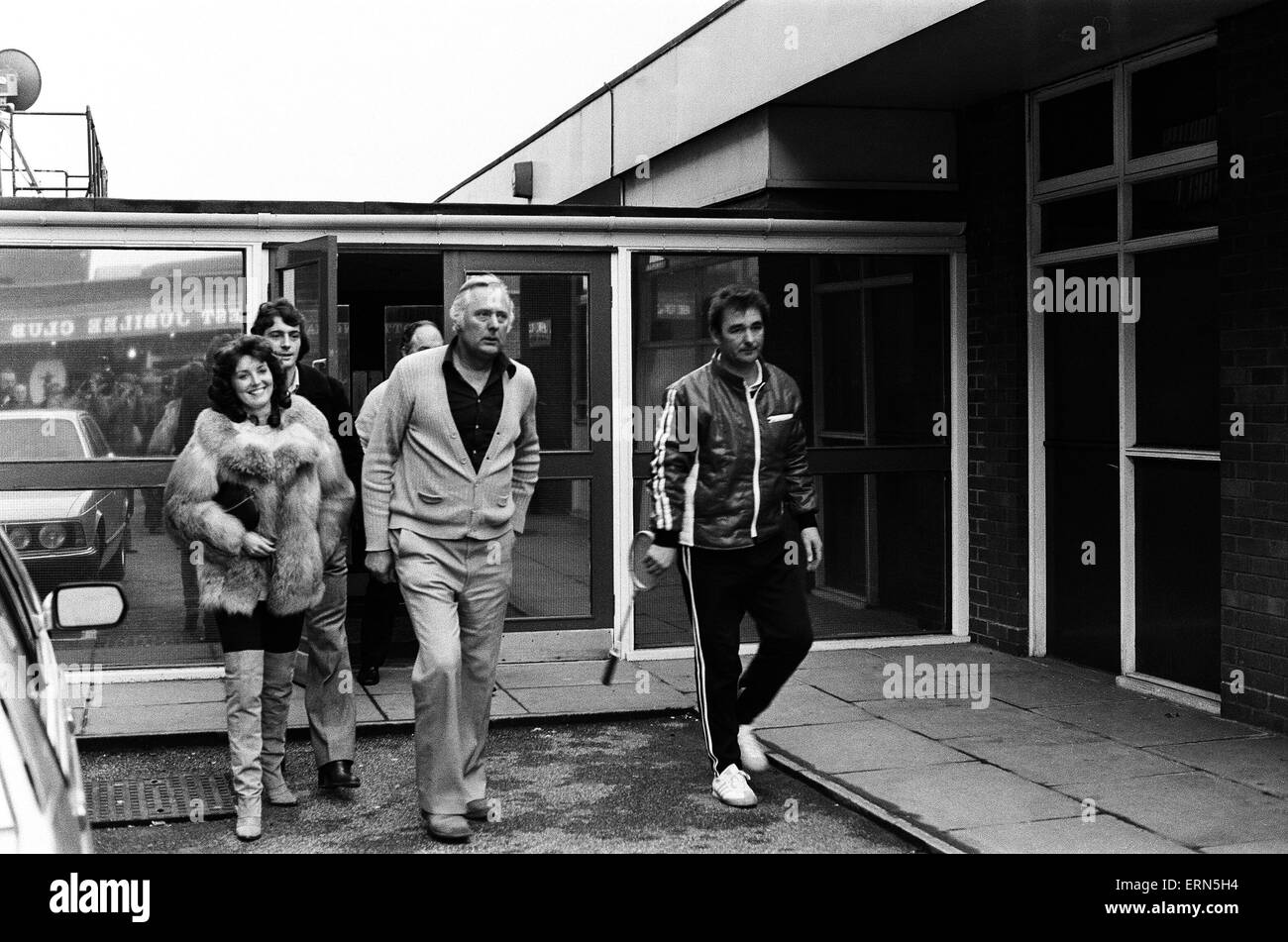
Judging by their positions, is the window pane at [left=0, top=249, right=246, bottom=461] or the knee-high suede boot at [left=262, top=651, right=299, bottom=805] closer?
the knee-high suede boot at [left=262, top=651, right=299, bottom=805]

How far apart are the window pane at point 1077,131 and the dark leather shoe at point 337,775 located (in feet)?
16.7

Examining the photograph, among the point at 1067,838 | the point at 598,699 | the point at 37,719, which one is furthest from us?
the point at 598,699

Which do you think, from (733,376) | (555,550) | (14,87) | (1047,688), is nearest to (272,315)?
(733,376)

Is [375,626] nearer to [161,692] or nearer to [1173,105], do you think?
[161,692]

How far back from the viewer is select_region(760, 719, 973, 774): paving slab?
21.1 feet

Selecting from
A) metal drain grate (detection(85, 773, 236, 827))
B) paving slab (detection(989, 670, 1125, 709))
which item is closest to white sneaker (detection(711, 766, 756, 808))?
metal drain grate (detection(85, 773, 236, 827))

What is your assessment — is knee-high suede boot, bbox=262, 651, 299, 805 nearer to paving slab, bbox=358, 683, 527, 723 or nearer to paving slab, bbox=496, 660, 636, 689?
paving slab, bbox=358, 683, 527, 723

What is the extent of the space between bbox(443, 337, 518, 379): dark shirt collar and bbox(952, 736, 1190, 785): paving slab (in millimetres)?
2653

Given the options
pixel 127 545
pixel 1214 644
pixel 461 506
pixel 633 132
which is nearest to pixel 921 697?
pixel 1214 644

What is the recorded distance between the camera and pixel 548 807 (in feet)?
19.3

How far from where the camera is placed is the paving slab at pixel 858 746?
6.43 metres

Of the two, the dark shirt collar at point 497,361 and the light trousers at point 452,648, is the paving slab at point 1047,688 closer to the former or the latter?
the light trousers at point 452,648

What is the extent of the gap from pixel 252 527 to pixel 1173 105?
5.01 m

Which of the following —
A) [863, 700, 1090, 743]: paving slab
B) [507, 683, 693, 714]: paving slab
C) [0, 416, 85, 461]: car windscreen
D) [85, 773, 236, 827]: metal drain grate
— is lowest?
[85, 773, 236, 827]: metal drain grate
